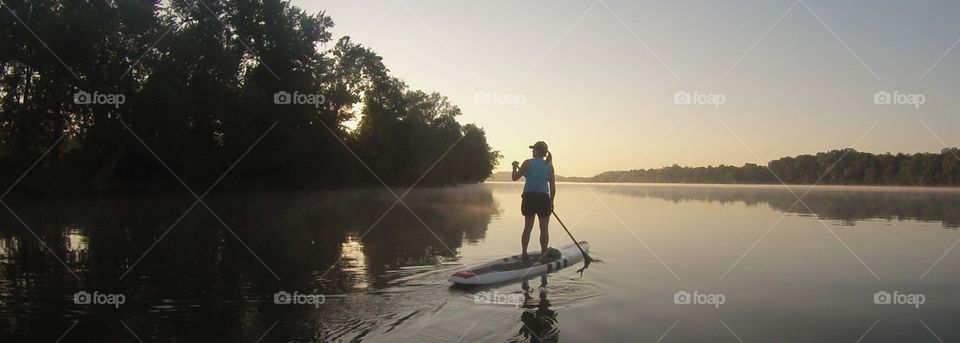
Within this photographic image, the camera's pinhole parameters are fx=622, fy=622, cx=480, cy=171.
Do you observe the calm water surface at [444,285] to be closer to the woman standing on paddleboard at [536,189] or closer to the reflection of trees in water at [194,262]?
the reflection of trees in water at [194,262]

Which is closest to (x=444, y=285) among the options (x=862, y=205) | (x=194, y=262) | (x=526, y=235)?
(x=526, y=235)

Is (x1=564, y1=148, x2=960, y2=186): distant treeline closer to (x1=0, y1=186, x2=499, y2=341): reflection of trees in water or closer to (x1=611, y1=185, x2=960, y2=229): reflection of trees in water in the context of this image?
(x1=611, y1=185, x2=960, y2=229): reflection of trees in water

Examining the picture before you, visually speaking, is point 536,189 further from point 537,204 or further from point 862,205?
point 862,205

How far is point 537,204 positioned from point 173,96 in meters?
30.5

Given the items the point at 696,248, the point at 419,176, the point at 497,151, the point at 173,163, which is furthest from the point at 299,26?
the point at 497,151

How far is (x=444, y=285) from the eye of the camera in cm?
930

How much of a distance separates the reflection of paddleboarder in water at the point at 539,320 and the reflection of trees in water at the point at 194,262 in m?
2.28

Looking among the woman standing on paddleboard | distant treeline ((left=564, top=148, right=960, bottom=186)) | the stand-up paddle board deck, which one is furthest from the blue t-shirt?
distant treeline ((left=564, top=148, right=960, bottom=186))

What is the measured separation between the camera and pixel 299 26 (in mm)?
49750

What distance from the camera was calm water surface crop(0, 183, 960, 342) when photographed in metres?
6.74

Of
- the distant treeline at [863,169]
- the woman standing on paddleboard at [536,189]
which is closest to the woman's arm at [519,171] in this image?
the woman standing on paddleboard at [536,189]

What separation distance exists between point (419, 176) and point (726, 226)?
55.5m

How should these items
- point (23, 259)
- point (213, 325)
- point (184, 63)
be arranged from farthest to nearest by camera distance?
point (184, 63) < point (23, 259) < point (213, 325)

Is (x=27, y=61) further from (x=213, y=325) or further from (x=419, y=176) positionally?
(x=419, y=176)
